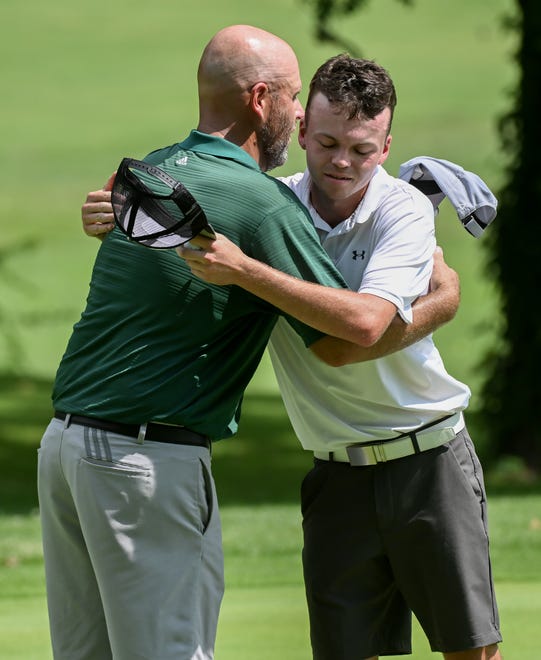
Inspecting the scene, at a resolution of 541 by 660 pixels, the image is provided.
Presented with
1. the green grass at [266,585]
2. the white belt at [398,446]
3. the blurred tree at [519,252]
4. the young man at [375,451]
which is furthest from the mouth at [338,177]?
Answer: the blurred tree at [519,252]

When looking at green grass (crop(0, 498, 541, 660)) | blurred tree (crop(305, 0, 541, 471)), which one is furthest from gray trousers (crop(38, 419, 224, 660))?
blurred tree (crop(305, 0, 541, 471))

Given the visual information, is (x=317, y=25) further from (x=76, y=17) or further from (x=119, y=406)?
(x=76, y=17)

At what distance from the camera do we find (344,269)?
3.75m

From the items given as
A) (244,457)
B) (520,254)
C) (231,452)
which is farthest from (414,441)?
(231,452)

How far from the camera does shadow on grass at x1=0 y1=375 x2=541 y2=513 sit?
1221 centimetres

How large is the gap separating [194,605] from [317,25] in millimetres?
9735

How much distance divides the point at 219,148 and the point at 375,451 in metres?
1.06

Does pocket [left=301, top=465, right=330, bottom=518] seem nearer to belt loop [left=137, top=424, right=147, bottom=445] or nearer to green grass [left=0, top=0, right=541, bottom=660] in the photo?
belt loop [left=137, top=424, right=147, bottom=445]

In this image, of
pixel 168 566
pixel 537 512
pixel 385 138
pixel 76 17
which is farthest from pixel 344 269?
pixel 76 17

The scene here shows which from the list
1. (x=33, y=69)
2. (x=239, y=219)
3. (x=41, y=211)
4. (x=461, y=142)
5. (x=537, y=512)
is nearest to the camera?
(x=239, y=219)

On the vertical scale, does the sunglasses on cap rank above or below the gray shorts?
above

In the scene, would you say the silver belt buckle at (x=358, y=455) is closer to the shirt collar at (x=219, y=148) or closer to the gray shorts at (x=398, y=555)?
the gray shorts at (x=398, y=555)

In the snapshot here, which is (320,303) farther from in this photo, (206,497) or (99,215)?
(99,215)

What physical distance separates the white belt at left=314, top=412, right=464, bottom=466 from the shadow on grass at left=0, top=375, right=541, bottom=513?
7749 millimetres
